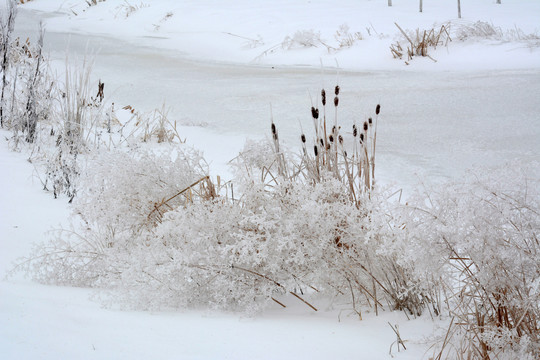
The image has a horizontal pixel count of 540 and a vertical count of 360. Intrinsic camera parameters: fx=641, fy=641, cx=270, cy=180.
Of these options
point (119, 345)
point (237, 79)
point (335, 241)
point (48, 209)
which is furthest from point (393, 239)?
point (237, 79)

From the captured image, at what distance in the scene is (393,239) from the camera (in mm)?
2035

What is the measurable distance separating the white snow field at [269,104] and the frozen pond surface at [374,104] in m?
0.02

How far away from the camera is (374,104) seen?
6.20 m

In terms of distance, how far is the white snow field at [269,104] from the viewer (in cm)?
187

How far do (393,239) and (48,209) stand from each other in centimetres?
226

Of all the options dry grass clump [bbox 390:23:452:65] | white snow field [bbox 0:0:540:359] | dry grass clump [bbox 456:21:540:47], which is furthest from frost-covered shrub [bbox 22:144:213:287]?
dry grass clump [bbox 456:21:540:47]

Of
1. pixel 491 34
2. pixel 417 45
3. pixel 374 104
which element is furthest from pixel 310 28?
pixel 374 104

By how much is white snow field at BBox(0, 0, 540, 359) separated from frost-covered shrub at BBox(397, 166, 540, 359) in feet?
0.78

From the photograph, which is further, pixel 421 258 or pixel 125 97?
pixel 125 97

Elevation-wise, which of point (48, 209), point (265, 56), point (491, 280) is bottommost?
point (48, 209)

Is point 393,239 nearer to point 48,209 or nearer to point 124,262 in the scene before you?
point 124,262

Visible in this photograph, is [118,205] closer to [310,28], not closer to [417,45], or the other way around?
[417,45]

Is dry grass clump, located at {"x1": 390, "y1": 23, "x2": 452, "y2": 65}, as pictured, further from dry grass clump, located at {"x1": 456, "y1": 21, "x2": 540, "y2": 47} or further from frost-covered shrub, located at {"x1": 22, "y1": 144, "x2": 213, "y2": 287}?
frost-covered shrub, located at {"x1": 22, "y1": 144, "x2": 213, "y2": 287}

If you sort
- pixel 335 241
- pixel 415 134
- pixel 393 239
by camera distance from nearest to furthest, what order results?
pixel 393 239 → pixel 335 241 → pixel 415 134
